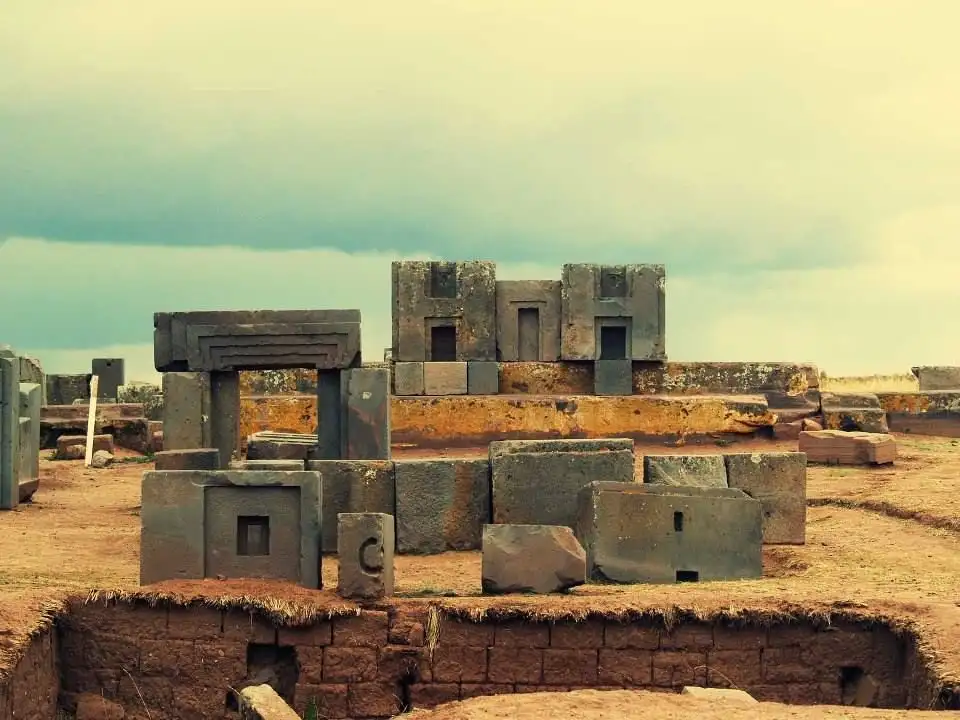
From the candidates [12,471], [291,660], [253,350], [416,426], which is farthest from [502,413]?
[291,660]

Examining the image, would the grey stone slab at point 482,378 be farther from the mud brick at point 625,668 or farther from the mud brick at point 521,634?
the mud brick at point 625,668

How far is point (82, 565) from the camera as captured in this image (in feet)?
39.6

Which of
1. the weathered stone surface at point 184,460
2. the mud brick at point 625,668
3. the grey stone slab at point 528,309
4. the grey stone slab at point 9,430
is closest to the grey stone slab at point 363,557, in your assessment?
the mud brick at point 625,668

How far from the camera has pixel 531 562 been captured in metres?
10.5

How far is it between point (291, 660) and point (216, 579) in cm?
105

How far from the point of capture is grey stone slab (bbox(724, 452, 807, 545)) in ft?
43.0

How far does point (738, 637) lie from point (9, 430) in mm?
9173

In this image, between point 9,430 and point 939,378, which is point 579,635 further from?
point 939,378

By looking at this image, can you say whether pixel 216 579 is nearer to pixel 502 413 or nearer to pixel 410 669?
pixel 410 669

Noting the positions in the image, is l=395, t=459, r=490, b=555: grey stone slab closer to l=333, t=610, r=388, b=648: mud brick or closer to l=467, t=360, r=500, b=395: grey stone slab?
l=333, t=610, r=388, b=648: mud brick

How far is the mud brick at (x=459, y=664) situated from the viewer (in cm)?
991

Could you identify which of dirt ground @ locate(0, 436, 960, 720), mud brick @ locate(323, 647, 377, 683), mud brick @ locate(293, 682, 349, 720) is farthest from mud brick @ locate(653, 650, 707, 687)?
mud brick @ locate(293, 682, 349, 720)

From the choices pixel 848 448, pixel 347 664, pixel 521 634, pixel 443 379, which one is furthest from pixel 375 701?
pixel 443 379

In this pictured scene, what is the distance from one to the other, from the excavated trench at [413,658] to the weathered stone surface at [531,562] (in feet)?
1.85
